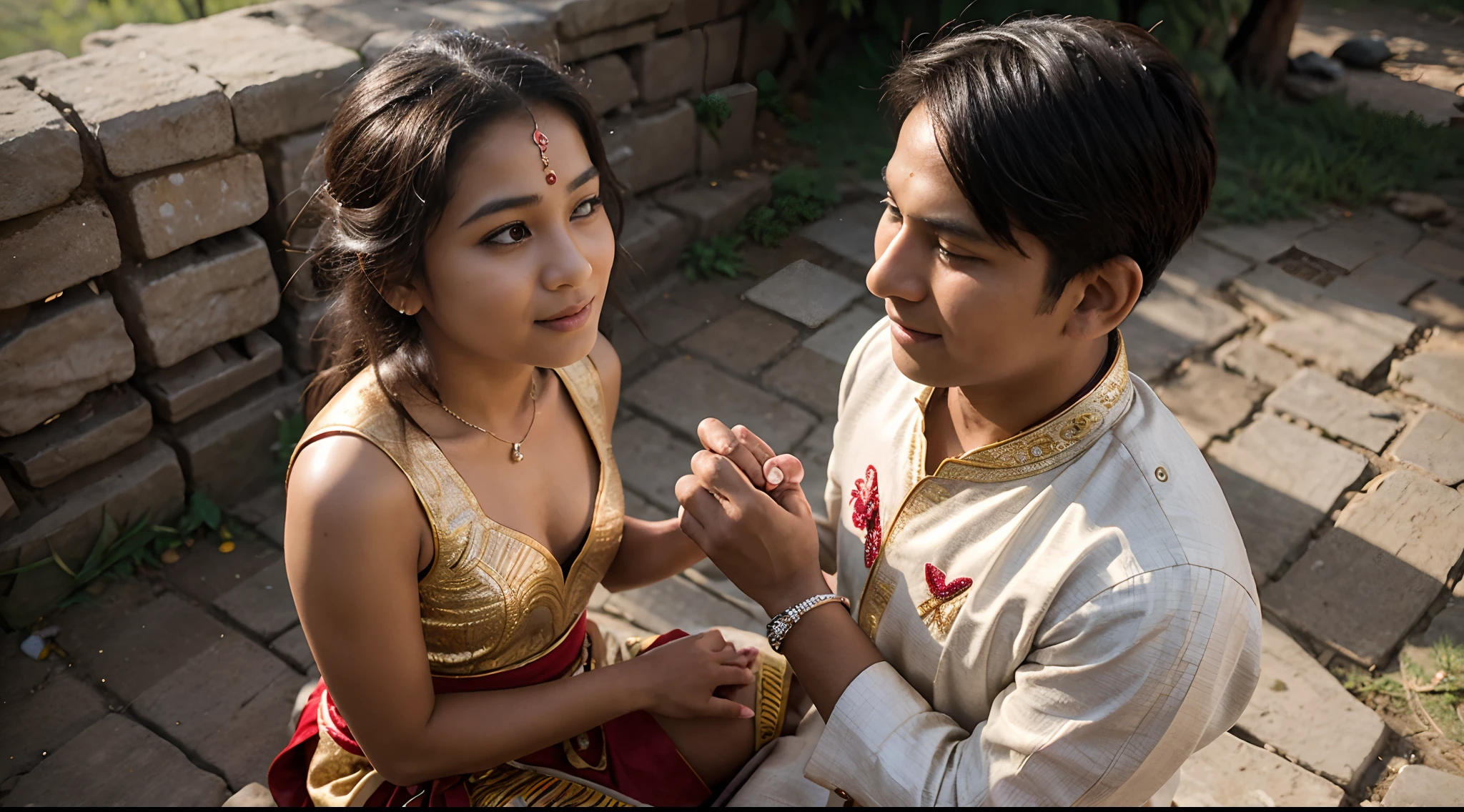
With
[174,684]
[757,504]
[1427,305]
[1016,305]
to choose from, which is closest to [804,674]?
[757,504]

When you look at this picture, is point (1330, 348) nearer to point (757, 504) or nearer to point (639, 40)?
point (639, 40)

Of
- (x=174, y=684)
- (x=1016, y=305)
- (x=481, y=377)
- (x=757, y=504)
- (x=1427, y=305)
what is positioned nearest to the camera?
(x=1016, y=305)

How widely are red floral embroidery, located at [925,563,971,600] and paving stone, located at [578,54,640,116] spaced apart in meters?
3.35

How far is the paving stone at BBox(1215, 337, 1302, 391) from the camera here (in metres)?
4.34

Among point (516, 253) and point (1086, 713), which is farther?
point (516, 253)

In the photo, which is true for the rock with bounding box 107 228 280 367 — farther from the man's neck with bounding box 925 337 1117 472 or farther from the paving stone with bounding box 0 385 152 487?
the man's neck with bounding box 925 337 1117 472

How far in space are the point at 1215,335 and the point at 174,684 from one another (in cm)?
434

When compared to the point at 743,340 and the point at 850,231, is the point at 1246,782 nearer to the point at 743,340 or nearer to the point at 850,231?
the point at 743,340

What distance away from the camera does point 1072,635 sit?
4.83 feet

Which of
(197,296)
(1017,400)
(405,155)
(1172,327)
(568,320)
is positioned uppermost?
(405,155)

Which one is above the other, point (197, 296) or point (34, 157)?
point (34, 157)

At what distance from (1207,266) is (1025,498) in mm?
4143

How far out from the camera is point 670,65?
4.95m

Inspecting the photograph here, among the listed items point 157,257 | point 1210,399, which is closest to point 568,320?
point 157,257
